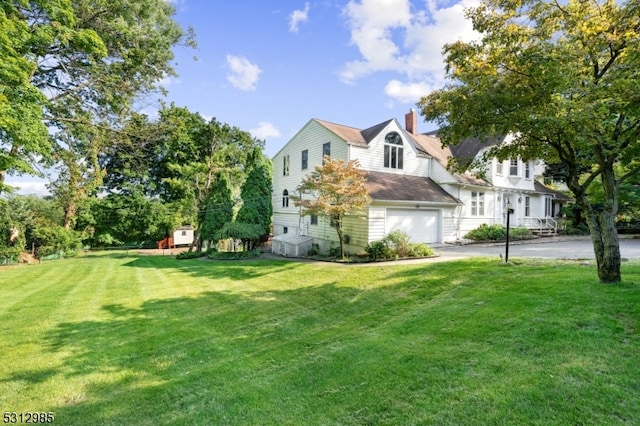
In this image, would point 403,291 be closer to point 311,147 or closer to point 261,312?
point 261,312

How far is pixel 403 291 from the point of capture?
826cm

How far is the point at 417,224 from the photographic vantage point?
17141 millimetres

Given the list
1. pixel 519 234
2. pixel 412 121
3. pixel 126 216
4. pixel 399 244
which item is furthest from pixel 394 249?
pixel 126 216

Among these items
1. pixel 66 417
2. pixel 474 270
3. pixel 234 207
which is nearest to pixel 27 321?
pixel 66 417

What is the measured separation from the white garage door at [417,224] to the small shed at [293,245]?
4811 millimetres

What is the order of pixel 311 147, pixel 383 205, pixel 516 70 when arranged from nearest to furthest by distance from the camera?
pixel 516 70, pixel 383 205, pixel 311 147

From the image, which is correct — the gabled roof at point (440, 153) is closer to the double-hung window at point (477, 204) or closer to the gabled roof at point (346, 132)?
the double-hung window at point (477, 204)

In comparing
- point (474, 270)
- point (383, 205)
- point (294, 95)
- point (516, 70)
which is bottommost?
point (474, 270)

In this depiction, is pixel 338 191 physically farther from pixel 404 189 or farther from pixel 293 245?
pixel 293 245

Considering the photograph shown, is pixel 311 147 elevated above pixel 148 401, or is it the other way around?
pixel 311 147

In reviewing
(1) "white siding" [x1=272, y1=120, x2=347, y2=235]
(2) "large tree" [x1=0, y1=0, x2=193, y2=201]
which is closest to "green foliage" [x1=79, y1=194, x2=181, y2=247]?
(1) "white siding" [x1=272, y1=120, x2=347, y2=235]

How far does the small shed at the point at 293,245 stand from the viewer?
→ 1773 centimetres

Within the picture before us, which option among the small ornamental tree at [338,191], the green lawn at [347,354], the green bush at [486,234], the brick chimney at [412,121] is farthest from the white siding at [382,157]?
the green lawn at [347,354]

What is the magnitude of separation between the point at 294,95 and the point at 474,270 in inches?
513
